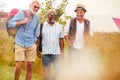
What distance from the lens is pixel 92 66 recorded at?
33.2 ft

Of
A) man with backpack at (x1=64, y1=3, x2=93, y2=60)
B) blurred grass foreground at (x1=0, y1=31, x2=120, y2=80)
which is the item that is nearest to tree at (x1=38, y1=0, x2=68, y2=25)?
blurred grass foreground at (x1=0, y1=31, x2=120, y2=80)

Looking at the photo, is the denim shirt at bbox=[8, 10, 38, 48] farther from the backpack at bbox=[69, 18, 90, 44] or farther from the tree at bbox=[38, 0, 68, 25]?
the tree at bbox=[38, 0, 68, 25]

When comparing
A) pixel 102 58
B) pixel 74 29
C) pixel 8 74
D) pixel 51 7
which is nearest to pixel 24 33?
pixel 74 29

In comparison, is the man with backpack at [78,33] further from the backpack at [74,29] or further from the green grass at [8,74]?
the green grass at [8,74]

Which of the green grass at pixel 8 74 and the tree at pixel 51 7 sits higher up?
the tree at pixel 51 7

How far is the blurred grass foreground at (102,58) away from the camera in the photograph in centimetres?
1004

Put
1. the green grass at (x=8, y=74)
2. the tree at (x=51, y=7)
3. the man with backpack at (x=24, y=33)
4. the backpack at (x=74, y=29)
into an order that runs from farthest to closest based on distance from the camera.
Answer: the tree at (x=51, y=7)
the green grass at (x=8, y=74)
the backpack at (x=74, y=29)
the man with backpack at (x=24, y=33)

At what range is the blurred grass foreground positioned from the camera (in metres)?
10.0

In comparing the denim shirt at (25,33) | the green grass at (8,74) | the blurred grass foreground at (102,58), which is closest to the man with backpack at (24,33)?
the denim shirt at (25,33)

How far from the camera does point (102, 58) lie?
1068 centimetres

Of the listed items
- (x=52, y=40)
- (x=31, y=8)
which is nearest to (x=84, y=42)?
(x=52, y=40)

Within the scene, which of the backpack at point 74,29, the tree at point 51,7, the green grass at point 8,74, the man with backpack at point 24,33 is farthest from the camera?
the tree at point 51,7

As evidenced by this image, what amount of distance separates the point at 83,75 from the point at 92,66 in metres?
0.70

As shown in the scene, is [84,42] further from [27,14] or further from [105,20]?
[105,20]
